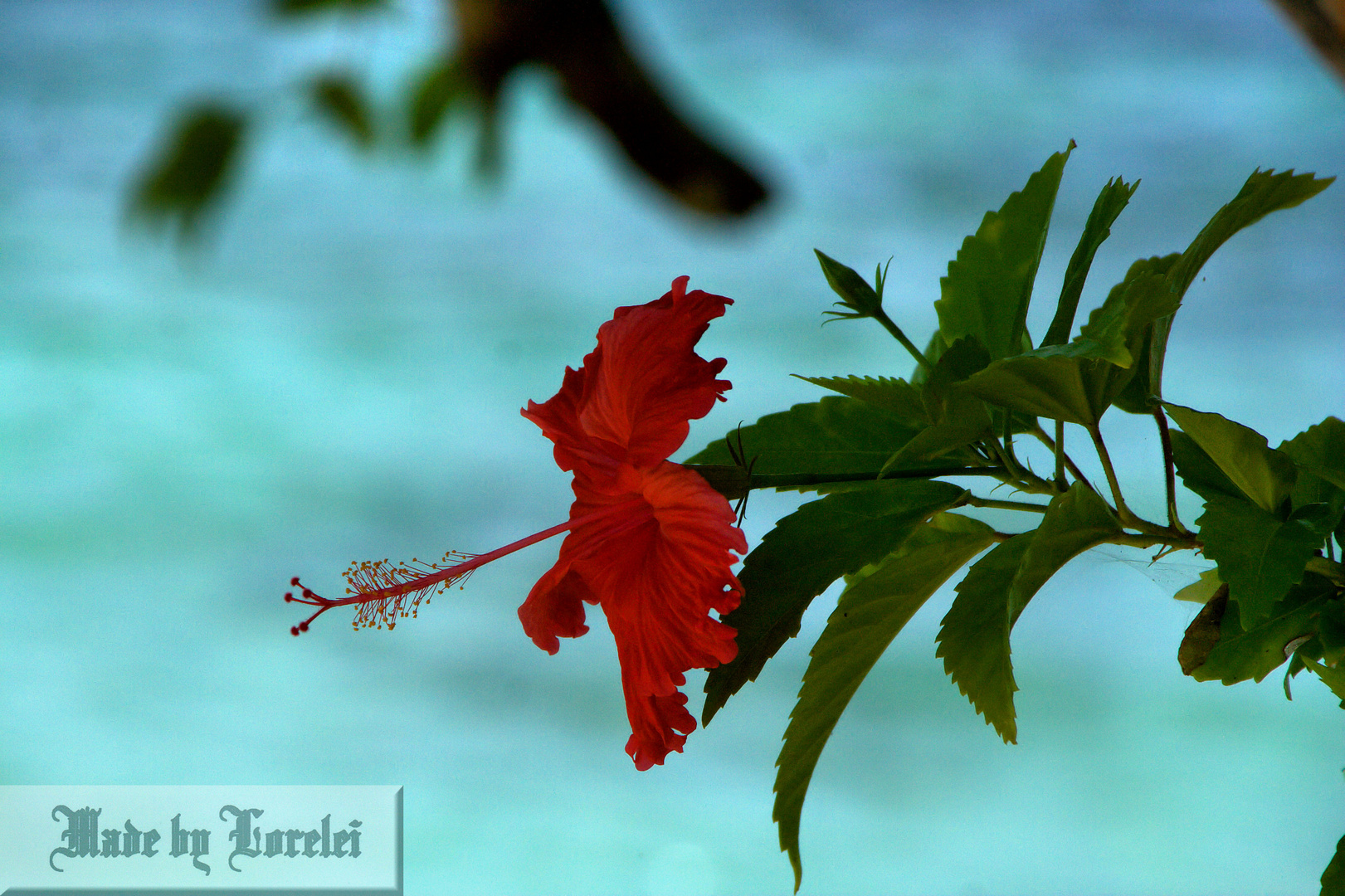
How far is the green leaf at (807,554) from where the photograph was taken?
0.26 m

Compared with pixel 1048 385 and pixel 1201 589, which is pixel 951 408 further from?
pixel 1201 589

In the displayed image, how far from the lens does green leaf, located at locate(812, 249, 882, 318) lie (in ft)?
0.92

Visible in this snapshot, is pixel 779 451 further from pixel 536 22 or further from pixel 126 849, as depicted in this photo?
pixel 126 849

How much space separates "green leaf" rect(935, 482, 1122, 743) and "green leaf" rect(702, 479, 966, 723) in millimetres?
23

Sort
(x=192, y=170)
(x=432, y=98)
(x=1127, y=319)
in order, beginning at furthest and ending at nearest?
(x=432, y=98) < (x=192, y=170) < (x=1127, y=319)

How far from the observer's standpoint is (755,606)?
27 centimetres

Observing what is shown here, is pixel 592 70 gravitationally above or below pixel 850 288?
above

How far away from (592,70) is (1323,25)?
0.42m

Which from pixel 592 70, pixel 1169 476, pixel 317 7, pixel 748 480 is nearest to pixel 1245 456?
pixel 1169 476

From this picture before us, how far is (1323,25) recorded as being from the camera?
541 millimetres

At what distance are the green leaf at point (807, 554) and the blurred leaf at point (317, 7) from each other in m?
0.27

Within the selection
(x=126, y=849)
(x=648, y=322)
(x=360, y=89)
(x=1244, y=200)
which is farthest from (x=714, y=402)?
(x=126, y=849)

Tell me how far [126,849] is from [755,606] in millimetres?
637

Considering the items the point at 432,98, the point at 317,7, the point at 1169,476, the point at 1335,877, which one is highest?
the point at 432,98
